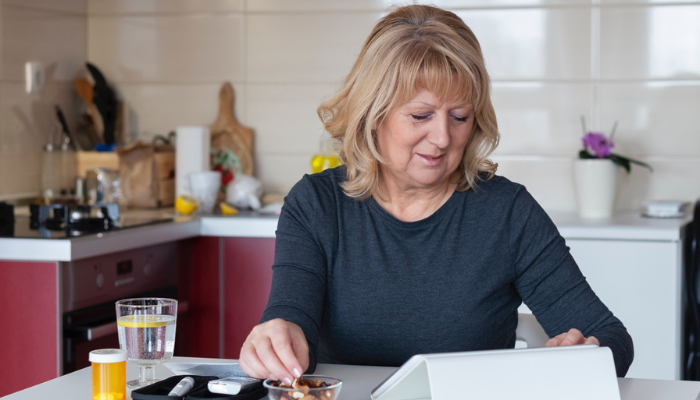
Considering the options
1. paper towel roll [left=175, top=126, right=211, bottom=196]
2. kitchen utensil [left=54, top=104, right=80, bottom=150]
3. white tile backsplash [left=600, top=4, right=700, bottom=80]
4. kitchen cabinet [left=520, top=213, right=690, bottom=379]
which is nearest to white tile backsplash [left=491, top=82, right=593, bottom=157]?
white tile backsplash [left=600, top=4, right=700, bottom=80]

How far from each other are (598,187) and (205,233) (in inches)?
48.4

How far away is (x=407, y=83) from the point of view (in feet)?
4.57

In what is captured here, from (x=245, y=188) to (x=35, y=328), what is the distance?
3.10 ft

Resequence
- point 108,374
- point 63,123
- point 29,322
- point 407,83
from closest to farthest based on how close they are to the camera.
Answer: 1. point 108,374
2. point 407,83
3. point 29,322
4. point 63,123

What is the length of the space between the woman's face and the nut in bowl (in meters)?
0.55

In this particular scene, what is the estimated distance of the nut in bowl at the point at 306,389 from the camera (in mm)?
899

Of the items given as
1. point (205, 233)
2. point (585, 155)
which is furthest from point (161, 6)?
point (585, 155)

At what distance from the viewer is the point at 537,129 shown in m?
2.79

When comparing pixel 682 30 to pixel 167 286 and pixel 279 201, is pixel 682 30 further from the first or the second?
pixel 167 286

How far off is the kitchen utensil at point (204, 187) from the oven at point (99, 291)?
0.33 metres

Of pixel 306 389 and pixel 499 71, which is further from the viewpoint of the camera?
pixel 499 71

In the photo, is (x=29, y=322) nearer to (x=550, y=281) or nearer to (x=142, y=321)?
(x=142, y=321)

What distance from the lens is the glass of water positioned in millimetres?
1082

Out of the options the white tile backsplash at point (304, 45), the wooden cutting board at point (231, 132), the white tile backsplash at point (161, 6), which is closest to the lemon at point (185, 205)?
the wooden cutting board at point (231, 132)
